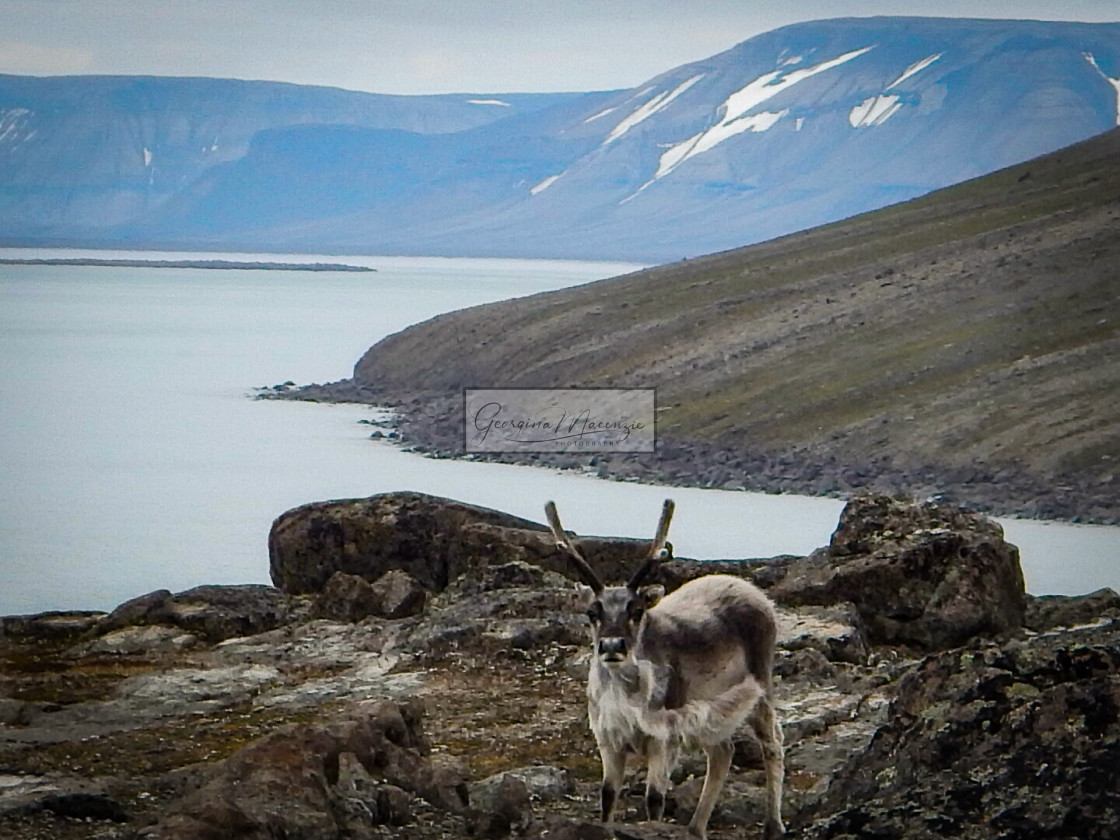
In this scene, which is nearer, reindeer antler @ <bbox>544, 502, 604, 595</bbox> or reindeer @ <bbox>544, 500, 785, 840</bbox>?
reindeer @ <bbox>544, 500, 785, 840</bbox>

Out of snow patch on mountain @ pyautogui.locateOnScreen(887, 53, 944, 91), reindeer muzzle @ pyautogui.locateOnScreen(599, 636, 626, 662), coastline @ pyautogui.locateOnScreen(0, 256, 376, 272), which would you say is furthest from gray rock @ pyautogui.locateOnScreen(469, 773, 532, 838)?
snow patch on mountain @ pyautogui.locateOnScreen(887, 53, 944, 91)

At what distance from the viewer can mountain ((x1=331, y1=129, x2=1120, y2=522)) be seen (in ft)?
79.4

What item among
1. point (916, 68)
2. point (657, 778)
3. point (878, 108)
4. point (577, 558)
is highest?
point (878, 108)

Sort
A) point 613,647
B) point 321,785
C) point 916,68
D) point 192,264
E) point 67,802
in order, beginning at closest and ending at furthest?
point 613,647, point 321,785, point 67,802, point 916,68, point 192,264

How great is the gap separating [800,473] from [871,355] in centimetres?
614

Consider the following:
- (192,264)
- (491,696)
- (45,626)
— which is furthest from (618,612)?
(192,264)

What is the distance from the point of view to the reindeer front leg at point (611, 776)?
18.9 ft

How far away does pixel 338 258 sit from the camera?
96.7 metres

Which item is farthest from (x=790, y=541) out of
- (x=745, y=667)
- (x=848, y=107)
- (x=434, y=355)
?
(x=848, y=107)

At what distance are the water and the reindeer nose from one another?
492 inches

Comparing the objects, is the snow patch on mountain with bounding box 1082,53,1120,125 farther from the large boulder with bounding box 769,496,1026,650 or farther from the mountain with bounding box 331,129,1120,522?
the large boulder with bounding box 769,496,1026,650

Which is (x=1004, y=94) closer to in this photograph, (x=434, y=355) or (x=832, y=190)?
(x=434, y=355)

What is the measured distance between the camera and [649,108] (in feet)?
268

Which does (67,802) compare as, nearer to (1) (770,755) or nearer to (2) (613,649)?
(2) (613,649)
